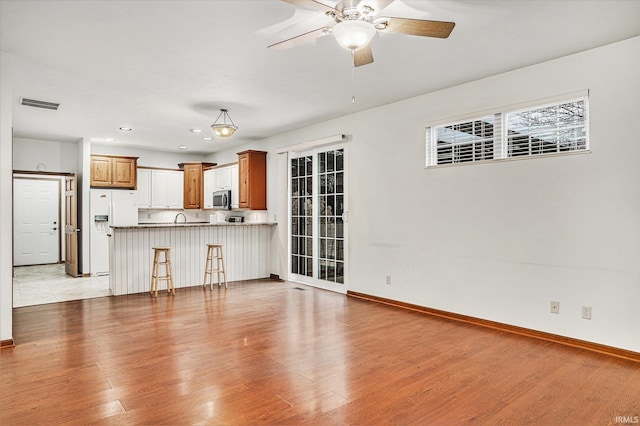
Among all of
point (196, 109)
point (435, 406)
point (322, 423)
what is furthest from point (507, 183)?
point (196, 109)

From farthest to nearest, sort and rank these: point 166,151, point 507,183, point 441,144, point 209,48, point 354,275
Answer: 1. point 166,151
2. point 354,275
3. point 441,144
4. point 507,183
5. point 209,48

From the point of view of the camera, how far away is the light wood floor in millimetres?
2348

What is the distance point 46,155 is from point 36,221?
231 cm

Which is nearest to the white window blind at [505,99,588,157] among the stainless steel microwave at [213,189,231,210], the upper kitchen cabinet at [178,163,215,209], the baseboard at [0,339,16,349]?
the baseboard at [0,339,16,349]

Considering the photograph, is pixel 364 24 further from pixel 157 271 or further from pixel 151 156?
pixel 151 156

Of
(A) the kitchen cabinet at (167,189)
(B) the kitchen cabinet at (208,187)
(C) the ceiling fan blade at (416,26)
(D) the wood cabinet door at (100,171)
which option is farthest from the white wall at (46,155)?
(C) the ceiling fan blade at (416,26)

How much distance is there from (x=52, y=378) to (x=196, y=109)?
371cm

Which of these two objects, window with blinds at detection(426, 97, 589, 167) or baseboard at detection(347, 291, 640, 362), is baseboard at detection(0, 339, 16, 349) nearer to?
→ baseboard at detection(347, 291, 640, 362)

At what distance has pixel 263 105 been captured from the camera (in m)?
5.23

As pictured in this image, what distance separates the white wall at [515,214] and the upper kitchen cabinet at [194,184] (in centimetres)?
477

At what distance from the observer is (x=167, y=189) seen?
30.1ft

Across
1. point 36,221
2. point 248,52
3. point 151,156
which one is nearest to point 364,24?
point 248,52

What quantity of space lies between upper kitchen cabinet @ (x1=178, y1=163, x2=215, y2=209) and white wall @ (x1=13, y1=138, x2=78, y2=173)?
2264 millimetres

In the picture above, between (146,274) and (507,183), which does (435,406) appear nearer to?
(507,183)
